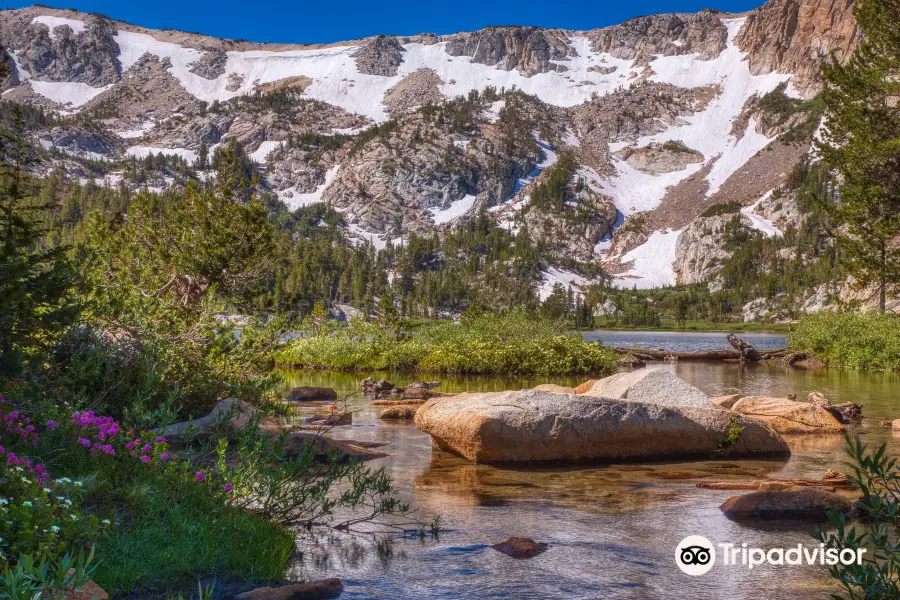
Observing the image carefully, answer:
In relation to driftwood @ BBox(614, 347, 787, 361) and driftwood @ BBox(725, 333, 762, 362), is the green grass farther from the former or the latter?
driftwood @ BBox(725, 333, 762, 362)

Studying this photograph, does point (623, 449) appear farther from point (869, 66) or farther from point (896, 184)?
point (869, 66)

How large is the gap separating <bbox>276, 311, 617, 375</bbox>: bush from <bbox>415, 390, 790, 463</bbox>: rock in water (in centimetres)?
2271

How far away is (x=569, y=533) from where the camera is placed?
9148mm

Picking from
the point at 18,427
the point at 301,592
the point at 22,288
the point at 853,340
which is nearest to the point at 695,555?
the point at 301,592

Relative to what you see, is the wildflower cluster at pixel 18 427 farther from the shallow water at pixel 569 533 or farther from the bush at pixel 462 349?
the bush at pixel 462 349

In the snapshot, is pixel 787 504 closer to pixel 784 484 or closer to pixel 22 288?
pixel 784 484

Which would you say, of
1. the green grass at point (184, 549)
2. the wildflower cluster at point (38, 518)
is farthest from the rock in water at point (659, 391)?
the wildflower cluster at point (38, 518)

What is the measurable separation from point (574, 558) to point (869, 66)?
41.3m

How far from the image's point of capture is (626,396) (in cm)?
1630

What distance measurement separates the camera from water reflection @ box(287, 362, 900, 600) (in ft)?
23.9

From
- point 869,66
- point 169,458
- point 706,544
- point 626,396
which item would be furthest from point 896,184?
point 169,458

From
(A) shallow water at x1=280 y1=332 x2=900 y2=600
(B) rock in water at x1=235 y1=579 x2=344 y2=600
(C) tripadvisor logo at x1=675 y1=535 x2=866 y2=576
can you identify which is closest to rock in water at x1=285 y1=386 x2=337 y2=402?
(A) shallow water at x1=280 y1=332 x2=900 y2=600

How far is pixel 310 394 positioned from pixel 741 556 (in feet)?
64.1

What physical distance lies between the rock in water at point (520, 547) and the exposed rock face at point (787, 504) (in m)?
3.24
